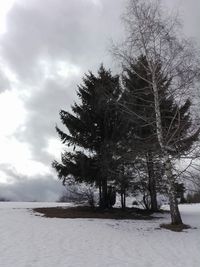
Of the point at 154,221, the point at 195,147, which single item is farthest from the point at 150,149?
the point at 154,221

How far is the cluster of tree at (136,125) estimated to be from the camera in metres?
17.7

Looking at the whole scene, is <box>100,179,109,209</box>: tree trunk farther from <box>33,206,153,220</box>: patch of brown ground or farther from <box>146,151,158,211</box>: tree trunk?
<box>146,151,158,211</box>: tree trunk

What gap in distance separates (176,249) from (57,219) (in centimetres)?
623

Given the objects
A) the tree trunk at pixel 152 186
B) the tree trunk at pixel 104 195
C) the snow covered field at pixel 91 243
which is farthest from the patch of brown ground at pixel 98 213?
the snow covered field at pixel 91 243

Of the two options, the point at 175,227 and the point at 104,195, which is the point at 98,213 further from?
the point at 175,227

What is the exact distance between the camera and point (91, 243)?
1309 centimetres

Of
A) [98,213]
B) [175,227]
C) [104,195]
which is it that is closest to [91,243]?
[175,227]

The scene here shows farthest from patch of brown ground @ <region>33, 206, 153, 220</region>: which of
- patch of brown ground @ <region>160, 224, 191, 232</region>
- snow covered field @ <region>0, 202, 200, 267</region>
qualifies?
patch of brown ground @ <region>160, 224, 191, 232</region>

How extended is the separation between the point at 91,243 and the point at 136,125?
8.90 meters

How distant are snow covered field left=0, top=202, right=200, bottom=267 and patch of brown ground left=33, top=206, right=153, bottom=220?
1.42 metres

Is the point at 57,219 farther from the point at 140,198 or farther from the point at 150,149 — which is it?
the point at 140,198

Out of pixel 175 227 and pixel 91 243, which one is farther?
pixel 175 227

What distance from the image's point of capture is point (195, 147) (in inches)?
649

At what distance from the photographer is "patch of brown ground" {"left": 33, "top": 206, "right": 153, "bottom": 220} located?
19266 millimetres
